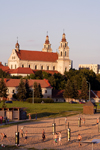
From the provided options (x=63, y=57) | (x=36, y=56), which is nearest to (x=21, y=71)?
(x=36, y=56)

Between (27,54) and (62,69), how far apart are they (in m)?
17.8

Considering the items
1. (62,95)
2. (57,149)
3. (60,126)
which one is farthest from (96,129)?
(62,95)

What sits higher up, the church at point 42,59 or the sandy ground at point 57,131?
the church at point 42,59

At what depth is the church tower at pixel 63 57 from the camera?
15888cm

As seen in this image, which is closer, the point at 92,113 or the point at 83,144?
the point at 83,144

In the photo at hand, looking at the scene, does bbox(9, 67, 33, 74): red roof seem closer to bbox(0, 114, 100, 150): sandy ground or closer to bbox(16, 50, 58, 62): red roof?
bbox(16, 50, 58, 62): red roof

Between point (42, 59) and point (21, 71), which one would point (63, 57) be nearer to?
point (42, 59)

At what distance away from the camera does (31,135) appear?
36.8 metres

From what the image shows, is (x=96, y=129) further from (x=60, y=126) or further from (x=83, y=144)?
(x=83, y=144)

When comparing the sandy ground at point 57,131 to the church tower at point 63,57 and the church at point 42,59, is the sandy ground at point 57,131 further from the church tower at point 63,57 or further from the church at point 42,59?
the church tower at point 63,57

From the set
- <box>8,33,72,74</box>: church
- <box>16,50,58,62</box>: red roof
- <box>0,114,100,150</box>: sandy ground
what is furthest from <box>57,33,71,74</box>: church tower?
<box>0,114,100,150</box>: sandy ground

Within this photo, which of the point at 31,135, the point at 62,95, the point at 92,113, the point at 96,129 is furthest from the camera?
the point at 62,95

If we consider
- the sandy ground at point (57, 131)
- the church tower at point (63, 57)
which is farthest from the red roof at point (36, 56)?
the sandy ground at point (57, 131)

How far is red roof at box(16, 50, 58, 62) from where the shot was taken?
158m
